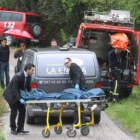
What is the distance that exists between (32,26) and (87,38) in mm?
13971

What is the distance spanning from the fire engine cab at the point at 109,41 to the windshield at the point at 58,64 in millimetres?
3528

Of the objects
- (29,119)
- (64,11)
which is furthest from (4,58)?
(64,11)

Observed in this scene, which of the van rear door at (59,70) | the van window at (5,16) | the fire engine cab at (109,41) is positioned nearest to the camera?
the van rear door at (59,70)

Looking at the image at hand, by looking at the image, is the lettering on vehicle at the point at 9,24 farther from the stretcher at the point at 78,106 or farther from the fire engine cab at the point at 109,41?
the stretcher at the point at 78,106

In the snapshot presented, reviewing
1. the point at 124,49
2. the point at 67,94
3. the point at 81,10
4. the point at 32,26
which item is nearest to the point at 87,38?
the point at 124,49

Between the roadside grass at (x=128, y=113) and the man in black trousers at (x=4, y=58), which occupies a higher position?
the man in black trousers at (x=4, y=58)

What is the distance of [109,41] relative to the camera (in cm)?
1778

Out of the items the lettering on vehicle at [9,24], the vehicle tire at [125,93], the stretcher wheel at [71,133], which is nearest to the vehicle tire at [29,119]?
the stretcher wheel at [71,133]

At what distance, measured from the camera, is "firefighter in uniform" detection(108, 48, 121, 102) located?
16484mm

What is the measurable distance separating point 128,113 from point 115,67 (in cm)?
322

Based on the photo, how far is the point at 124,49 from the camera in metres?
16.8

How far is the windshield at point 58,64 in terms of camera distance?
1274 cm

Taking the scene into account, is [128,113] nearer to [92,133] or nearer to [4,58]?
[92,133]

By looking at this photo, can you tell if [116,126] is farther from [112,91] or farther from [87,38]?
[87,38]
